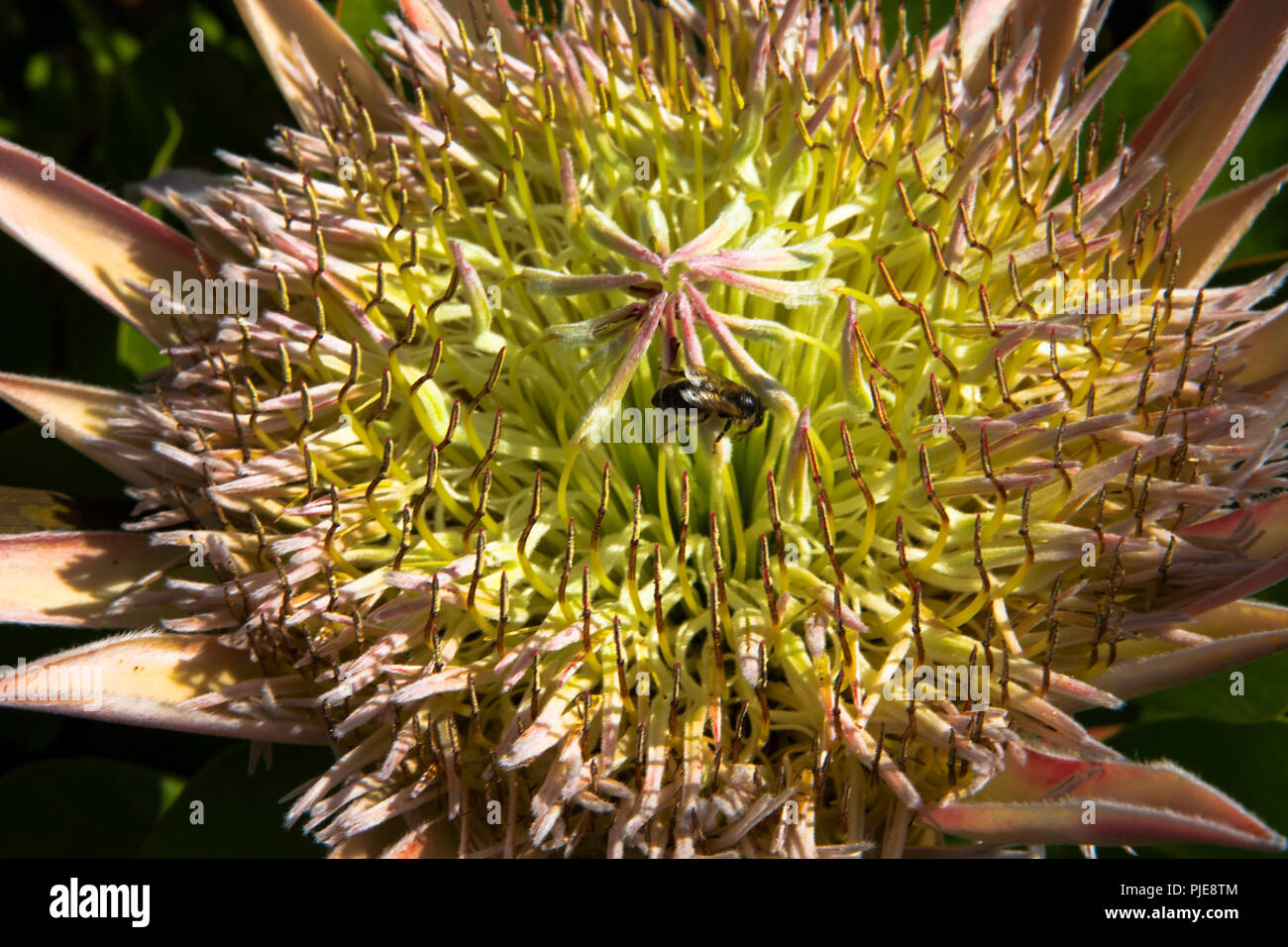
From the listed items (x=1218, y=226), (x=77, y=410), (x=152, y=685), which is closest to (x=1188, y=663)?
(x=1218, y=226)

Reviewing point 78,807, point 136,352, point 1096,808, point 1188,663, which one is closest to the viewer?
point 1096,808

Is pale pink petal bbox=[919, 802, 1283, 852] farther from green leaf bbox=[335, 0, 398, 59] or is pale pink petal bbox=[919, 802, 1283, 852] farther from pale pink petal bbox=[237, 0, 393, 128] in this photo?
green leaf bbox=[335, 0, 398, 59]

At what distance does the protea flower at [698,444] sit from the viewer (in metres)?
1.17

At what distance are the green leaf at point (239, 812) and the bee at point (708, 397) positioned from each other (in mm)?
687

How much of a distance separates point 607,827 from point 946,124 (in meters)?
0.97

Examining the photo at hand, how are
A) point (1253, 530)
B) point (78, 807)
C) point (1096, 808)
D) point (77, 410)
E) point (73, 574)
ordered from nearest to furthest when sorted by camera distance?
point (1096, 808)
point (1253, 530)
point (73, 574)
point (77, 410)
point (78, 807)

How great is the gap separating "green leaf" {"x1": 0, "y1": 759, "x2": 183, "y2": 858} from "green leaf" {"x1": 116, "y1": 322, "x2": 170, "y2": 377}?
2.15ft

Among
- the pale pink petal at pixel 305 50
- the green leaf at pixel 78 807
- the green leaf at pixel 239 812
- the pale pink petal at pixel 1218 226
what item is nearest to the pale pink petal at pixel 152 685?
the green leaf at pixel 239 812

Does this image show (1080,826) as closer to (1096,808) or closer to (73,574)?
(1096,808)

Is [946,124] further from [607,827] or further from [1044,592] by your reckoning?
[607,827]

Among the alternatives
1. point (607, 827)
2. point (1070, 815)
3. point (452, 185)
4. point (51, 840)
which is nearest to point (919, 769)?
point (1070, 815)

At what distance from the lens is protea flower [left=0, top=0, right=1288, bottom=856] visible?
1.17m

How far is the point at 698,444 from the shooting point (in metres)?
1.41

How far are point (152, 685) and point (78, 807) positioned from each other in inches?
20.8
